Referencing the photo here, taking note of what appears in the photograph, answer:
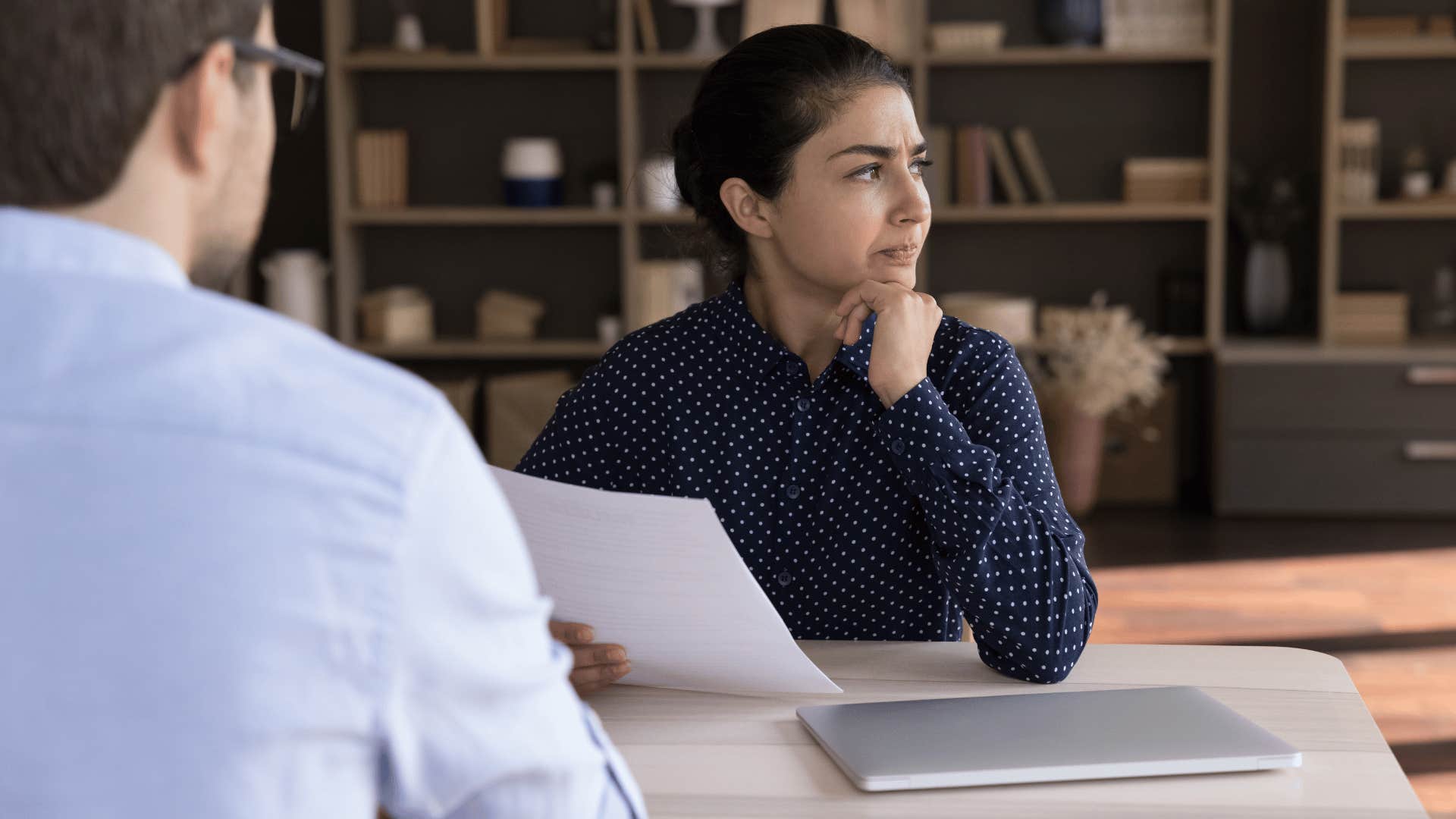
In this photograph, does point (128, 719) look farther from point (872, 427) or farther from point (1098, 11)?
point (1098, 11)

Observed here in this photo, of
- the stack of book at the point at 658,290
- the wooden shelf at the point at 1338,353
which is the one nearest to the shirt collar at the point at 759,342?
the stack of book at the point at 658,290

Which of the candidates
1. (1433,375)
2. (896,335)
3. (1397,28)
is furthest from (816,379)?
(1397,28)

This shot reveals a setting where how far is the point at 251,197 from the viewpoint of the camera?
2.58ft

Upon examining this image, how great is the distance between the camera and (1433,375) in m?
4.36

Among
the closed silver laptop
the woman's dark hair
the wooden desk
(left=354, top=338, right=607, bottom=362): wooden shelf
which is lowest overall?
(left=354, top=338, right=607, bottom=362): wooden shelf

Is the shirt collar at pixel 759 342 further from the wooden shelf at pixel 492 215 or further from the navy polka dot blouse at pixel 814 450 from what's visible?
the wooden shelf at pixel 492 215

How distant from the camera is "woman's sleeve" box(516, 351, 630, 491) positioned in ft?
5.49

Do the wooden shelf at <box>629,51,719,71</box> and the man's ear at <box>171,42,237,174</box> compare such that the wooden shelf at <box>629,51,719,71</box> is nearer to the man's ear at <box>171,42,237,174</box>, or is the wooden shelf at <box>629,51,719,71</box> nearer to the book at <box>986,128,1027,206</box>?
the book at <box>986,128,1027,206</box>

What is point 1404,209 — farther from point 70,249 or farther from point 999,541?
point 70,249

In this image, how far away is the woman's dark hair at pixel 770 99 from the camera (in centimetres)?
168

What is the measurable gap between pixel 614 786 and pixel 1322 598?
3.27 m

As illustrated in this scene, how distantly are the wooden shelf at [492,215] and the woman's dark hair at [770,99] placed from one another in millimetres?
2959

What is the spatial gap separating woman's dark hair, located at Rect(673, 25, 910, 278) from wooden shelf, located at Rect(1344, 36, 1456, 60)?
129 inches

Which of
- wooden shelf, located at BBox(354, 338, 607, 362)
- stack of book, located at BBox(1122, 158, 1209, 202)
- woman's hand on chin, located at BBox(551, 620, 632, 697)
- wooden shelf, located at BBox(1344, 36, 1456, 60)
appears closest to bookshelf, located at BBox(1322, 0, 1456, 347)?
wooden shelf, located at BBox(1344, 36, 1456, 60)
